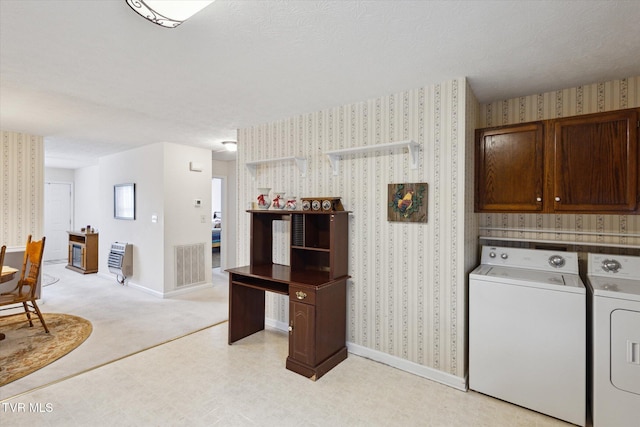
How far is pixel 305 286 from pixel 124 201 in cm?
445

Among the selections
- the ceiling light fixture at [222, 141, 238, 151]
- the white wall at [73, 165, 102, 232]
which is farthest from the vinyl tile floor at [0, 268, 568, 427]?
the white wall at [73, 165, 102, 232]

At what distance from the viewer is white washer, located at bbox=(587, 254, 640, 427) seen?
6.30 ft

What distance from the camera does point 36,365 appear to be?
2.73 m

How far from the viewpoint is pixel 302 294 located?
8.91 ft

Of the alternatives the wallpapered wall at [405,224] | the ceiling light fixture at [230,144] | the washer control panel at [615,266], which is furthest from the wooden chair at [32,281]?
the washer control panel at [615,266]

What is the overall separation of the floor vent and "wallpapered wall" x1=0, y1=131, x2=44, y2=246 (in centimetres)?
206

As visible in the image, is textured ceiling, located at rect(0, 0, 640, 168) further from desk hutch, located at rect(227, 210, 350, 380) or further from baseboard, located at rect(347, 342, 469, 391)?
baseboard, located at rect(347, 342, 469, 391)

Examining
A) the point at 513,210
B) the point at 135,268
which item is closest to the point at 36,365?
the point at 135,268

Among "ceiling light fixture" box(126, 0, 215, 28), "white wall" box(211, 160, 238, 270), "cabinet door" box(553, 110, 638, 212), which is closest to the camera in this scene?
"ceiling light fixture" box(126, 0, 215, 28)

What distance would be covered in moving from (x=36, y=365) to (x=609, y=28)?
15.6 feet

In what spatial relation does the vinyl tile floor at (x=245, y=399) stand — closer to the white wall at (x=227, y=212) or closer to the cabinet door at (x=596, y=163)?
the cabinet door at (x=596, y=163)

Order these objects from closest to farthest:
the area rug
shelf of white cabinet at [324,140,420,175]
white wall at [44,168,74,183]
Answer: shelf of white cabinet at [324,140,420,175], the area rug, white wall at [44,168,74,183]

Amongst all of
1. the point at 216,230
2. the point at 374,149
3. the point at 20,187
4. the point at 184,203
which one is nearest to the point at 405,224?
the point at 374,149

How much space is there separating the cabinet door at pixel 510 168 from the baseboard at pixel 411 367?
1385 millimetres
